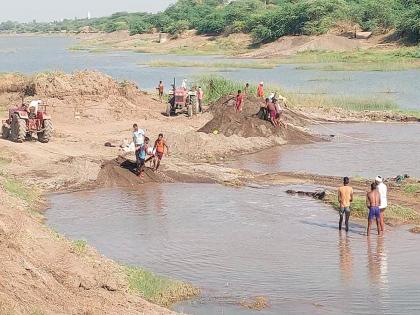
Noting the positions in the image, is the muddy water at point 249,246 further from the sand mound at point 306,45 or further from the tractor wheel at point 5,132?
the sand mound at point 306,45

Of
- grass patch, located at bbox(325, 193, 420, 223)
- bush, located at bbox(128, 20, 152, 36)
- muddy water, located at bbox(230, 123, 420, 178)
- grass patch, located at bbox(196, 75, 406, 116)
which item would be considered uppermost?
bush, located at bbox(128, 20, 152, 36)

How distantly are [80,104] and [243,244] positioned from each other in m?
20.9

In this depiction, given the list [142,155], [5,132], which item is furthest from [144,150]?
[5,132]

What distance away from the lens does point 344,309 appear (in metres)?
12.6

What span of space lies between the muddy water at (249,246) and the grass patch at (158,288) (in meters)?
0.25

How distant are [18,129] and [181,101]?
10574mm

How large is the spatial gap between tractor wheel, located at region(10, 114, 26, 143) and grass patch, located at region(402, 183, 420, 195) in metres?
12.2

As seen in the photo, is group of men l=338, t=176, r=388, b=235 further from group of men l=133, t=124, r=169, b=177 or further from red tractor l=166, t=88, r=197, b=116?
red tractor l=166, t=88, r=197, b=116

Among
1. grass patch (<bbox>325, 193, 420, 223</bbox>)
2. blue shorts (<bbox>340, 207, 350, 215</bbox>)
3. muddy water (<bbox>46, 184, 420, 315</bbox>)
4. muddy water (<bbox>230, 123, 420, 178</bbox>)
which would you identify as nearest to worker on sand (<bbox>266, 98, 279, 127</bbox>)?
muddy water (<bbox>230, 123, 420, 178</bbox>)

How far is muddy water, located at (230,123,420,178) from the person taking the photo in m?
26.0

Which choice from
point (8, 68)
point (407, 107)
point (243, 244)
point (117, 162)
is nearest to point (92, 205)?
point (117, 162)

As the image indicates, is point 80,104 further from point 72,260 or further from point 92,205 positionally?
point 72,260

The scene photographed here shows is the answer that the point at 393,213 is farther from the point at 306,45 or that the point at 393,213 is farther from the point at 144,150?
the point at 306,45

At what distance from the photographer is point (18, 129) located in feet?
87.2
